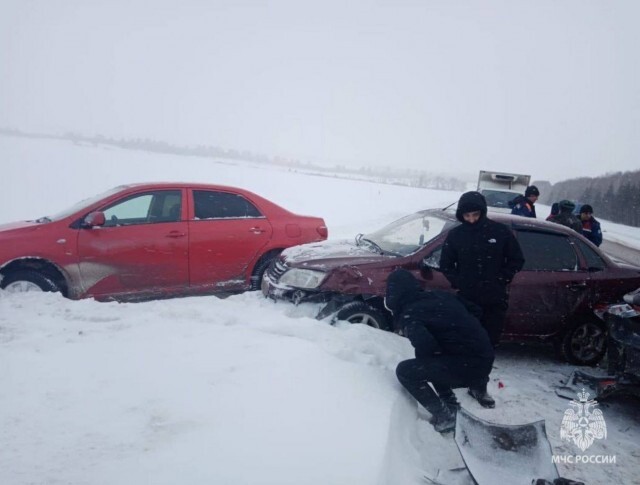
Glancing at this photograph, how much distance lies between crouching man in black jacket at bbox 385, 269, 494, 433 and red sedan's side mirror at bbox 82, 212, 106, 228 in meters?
3.65

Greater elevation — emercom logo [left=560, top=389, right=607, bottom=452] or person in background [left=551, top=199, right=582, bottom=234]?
person in background [left=551, top=199, right=582, bottom=234]

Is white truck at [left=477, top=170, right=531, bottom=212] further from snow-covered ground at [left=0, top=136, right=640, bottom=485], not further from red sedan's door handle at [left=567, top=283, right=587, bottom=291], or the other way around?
snow-covered ground at [left=0, top=136, right=640, bottom=485]

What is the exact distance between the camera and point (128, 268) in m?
5.11

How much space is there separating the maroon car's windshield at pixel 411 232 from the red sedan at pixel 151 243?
142 cm

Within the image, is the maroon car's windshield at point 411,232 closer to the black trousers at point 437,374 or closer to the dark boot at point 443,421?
the black trousers at point 437,374

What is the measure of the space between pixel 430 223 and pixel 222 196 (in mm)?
2911

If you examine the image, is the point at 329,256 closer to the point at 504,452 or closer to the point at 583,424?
the point at 504,452

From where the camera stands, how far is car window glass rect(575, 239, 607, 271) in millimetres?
4898

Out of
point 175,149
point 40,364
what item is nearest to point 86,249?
point 40,364

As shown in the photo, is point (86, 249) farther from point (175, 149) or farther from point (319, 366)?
point (175, 149)

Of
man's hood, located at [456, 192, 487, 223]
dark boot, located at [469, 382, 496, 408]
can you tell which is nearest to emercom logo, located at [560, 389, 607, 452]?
dark boot, located at [469, 382, 496, 408]

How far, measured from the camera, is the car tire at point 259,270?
19.3 feet

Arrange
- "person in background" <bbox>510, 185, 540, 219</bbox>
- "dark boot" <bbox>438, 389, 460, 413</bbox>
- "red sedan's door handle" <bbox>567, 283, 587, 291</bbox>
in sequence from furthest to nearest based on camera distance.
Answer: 1. "person in background" <bbox>510, 185, 540, 219</bbox>
2. "red sedan's door handle" <bbox>567, 283, 587, 291</bbox>
3. "dark boot" <bbox>438, 389, 460, 413</bbox>

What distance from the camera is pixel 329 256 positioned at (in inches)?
185
